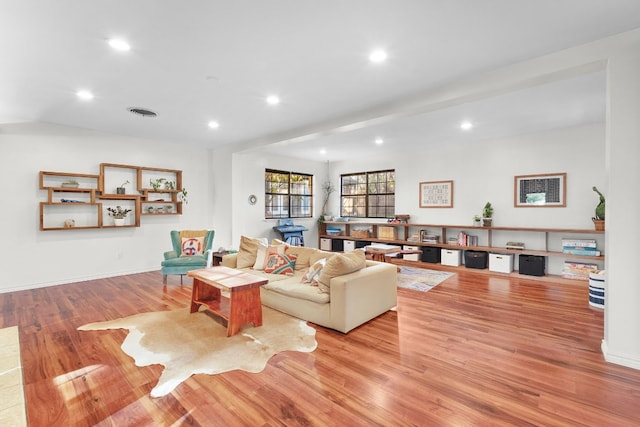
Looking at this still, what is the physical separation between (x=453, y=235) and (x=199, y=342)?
5724 millimetres

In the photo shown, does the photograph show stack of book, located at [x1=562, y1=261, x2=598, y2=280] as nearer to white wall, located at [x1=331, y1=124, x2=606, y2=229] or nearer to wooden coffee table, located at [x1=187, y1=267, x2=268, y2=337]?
white wall, located at [x1=331, y1=124, x2=606, y2=229]

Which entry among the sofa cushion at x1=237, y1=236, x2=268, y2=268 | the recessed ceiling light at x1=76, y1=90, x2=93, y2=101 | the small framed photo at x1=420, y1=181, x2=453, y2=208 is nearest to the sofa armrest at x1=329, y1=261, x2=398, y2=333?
the sofa cushion at x1=237, y1=236, x2=268, y2=268

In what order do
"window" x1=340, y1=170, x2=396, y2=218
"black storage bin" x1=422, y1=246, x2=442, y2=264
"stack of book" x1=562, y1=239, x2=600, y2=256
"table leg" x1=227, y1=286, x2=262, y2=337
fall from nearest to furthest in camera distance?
"table leg" x1=227, y1=286, x2=262, y2=337 → "stack of book" x1=562, y1=239, x2=600, y2=256 → "black storage bin" x1=422, y1=246, x2=442, y2=264 → "window" x1=340, y1=170, x2=396, y2=218

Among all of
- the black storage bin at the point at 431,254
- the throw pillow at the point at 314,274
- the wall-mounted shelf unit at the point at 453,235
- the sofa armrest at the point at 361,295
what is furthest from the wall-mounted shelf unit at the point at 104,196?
the black storage bin at the point at 431,254

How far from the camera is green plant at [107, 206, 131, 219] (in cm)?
564

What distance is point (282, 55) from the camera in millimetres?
2812

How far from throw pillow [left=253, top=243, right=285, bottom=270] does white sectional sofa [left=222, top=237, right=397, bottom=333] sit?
11.5 inches

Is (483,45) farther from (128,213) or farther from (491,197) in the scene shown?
(128,213)

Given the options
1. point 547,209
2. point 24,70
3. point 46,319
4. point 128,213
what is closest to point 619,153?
point 547,209

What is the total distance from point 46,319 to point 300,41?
13.3 feet

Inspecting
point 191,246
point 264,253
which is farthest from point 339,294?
point 191,246

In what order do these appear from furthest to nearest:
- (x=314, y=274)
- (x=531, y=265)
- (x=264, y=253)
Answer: (x=531, y=265), (x=264, y=253), (x=314, y=274)

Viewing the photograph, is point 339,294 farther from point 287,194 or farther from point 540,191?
point 287,194

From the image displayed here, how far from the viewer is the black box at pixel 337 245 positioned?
8523 mm
